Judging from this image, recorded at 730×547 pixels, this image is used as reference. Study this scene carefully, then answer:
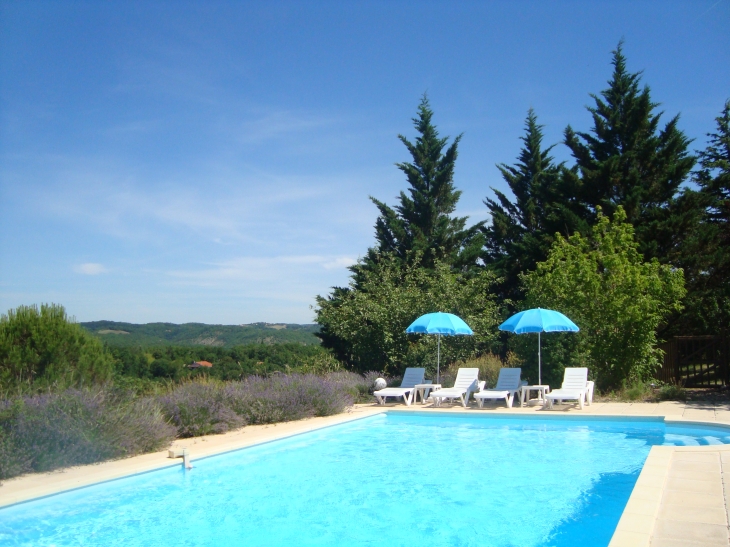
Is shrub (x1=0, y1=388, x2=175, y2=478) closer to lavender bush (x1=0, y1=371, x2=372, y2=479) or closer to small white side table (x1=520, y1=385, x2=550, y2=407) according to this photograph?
lavender bush (x1=0, y1=371, x2=372, y2=479)

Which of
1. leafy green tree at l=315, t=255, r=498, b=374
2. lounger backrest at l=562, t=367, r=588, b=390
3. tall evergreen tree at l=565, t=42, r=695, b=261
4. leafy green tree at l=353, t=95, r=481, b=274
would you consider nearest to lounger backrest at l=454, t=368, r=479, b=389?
lounger backrest at l=562, t=367, r=588, b=390

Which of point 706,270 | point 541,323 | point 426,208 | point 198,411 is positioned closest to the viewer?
point 198,411

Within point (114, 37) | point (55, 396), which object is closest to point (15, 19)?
point (114, 37)

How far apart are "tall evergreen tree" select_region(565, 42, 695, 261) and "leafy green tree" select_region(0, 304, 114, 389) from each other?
54.6 feet

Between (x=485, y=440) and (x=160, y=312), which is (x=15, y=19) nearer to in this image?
(x=485, y=440)

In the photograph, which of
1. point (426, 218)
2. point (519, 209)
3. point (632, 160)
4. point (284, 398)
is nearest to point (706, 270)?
point (632, 160)

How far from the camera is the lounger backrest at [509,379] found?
13.1 meters

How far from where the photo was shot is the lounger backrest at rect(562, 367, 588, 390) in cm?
1220

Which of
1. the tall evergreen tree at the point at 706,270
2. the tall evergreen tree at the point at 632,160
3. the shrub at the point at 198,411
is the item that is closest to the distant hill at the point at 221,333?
the tall evergreen tree at the point at 632,160

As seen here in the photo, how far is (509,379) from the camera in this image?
520 inches

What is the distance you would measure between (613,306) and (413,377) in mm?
5039

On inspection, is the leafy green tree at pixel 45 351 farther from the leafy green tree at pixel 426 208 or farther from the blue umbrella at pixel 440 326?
the leafy green tree at pixel 426 208

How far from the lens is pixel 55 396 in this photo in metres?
7.58

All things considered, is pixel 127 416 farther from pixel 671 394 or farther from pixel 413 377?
pixel 671 394
